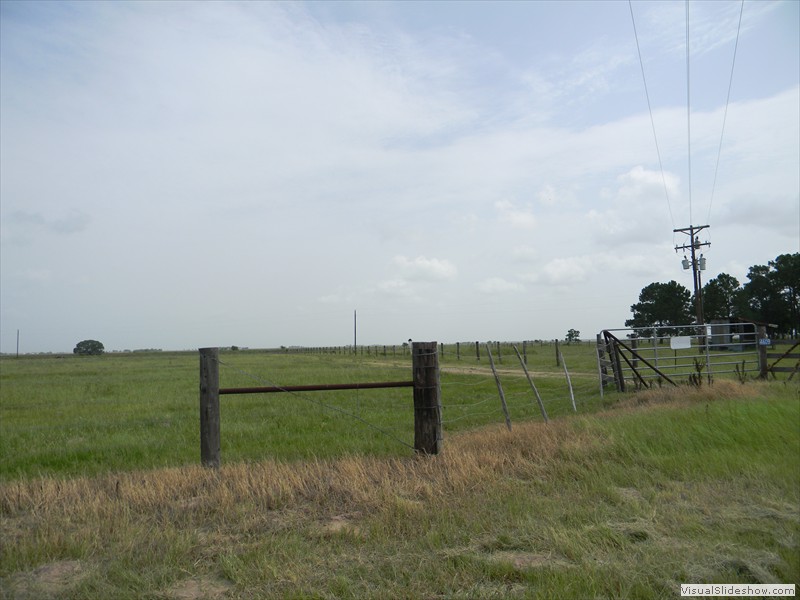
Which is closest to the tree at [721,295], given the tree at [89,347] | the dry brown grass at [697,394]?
the dry brown grass at [697,394]

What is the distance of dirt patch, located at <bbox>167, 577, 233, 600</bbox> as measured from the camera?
3.45 meters

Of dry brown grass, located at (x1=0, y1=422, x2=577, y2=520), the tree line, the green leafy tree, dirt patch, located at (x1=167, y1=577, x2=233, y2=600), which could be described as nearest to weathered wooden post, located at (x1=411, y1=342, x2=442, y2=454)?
dry brown grass, located at (x1=0, y1=422, x2=577, y2=520)

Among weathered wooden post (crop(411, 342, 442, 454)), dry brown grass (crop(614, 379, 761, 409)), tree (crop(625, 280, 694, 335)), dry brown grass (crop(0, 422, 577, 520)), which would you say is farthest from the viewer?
tree (crop(625, 280, 694, 335))

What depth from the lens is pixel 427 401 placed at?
6.73m

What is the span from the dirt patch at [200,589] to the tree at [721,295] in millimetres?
87759

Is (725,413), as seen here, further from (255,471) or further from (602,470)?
(255,471)

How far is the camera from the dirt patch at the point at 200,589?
3449mm

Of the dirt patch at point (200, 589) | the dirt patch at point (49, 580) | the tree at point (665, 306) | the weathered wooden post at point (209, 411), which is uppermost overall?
the tree at point (665, 306)

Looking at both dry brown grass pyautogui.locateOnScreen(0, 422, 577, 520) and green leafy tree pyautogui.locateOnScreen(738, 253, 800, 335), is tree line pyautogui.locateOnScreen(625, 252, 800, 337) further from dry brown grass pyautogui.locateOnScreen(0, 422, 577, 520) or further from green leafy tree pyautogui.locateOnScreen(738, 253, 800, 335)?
dry brown grass pyautogui.locateOnScreen(0, 422, 577, 520)

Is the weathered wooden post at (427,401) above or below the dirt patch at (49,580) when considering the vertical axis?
above

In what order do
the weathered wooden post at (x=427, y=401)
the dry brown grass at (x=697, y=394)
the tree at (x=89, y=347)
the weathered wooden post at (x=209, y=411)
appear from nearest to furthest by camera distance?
the weathered wooden post at (x=209, y=411)
the weathered wooden post at (x=427, y=401)
the dry brown grass at (x=697, y=394)
the tree at (x=89, y=347)

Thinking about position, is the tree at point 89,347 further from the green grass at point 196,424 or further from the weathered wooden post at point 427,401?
the weathered wooden post at point 427,401

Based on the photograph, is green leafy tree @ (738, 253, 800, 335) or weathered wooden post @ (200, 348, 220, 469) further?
green leafy tree @ (738, 253, 800, 335)

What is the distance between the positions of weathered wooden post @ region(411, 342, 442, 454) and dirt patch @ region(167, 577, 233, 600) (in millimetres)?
3335
